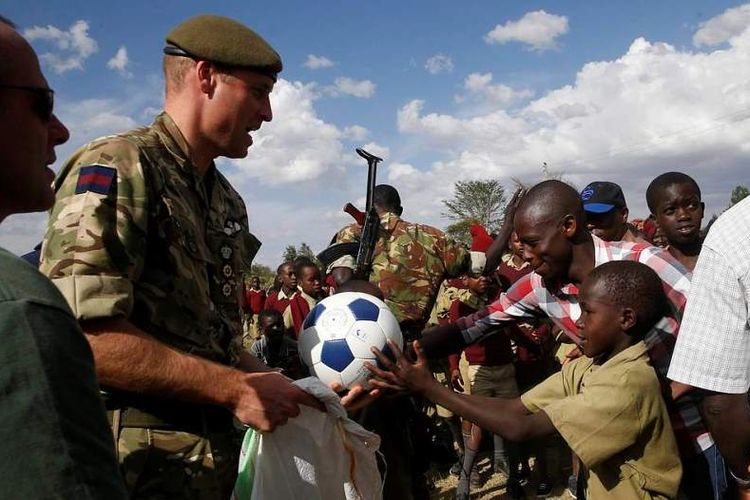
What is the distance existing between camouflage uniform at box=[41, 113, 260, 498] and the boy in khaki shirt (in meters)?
0.95

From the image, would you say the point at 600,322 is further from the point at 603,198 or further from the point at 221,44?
the point at 603,198

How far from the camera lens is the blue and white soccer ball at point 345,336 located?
9.21 feet

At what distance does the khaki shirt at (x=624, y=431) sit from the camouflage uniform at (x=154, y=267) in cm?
140

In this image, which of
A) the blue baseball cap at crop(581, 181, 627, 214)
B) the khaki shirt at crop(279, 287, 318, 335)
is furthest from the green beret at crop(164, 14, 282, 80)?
the khaki shirt at crop(279, 287, 318, 335)

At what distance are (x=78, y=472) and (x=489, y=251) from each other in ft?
17.6

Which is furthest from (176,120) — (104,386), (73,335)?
(73,335)

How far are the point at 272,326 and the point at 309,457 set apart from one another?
469cm

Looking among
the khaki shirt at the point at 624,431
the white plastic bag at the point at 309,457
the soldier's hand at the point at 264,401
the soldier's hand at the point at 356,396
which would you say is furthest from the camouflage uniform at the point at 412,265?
the soldier's hand at the point at 264,401

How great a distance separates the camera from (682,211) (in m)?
4.82

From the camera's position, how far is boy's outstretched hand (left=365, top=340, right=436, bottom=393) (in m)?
2.85

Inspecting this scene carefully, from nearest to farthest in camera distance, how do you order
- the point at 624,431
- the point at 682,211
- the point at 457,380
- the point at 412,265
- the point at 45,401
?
the point at 45,401, the point at 624,431, the point at 682,211, the point at 412,265, the point at 457,380

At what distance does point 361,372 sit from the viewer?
284 cm

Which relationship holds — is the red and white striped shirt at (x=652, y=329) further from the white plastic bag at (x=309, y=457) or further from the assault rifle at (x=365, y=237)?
the assault rifle at (x=365, y=237)

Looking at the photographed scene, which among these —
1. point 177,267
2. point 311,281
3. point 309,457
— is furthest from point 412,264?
point 177,267
